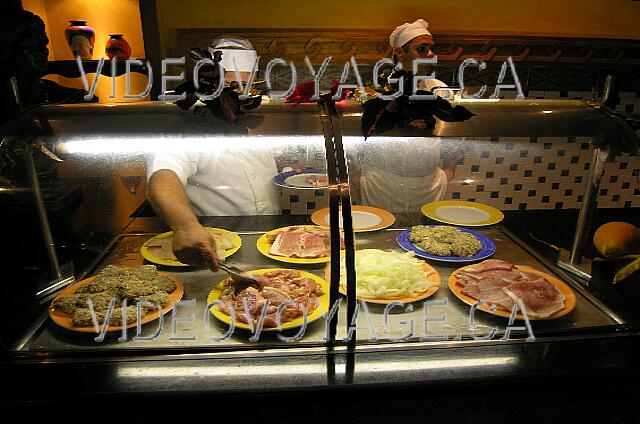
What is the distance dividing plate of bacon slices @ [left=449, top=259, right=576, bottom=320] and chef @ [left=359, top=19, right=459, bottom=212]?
0.40 m

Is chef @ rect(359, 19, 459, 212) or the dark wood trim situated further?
the dark wood trim

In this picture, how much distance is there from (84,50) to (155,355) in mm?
4547

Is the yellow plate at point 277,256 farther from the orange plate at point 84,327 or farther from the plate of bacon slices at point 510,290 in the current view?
the plate of bacon slices at point 510,290

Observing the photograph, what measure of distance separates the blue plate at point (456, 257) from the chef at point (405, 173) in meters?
0.14

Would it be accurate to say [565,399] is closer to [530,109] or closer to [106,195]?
[530,109]

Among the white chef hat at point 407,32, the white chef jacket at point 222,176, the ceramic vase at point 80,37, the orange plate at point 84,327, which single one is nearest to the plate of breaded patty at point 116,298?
the orange plate at point 84,327

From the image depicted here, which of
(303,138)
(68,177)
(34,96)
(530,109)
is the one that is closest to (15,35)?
(34,96)

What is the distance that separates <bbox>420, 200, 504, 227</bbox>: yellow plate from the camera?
2.26 metres

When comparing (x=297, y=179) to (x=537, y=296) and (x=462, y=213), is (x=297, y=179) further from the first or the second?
(x=537, y=296)

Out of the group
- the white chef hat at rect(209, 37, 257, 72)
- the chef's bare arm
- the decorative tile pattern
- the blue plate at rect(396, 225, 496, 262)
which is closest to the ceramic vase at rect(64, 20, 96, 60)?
the white chef hat at rect(209, 37, 257, 72)

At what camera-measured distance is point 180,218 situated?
6.12ft

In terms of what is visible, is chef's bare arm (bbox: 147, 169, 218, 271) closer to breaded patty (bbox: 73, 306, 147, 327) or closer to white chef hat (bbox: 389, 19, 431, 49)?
breaded patty (bbox: 73, 306, 147, 327)

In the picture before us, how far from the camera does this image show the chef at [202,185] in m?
1.80

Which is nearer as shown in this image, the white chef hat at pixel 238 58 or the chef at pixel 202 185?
the chef at pixel 202 185
